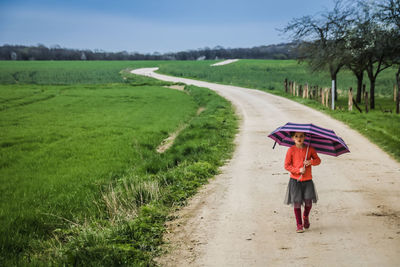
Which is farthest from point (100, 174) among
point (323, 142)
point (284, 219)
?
point (323, 142)

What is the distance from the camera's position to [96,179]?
10219 mm

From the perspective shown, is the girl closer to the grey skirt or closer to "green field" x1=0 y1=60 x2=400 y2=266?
the grey skirt

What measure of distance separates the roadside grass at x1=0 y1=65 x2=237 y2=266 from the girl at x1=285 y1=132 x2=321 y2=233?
7.34ft

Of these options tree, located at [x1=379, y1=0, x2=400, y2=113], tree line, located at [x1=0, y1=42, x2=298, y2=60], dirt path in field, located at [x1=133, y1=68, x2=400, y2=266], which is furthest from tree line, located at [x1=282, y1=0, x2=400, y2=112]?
tree line, located at [x1=0, y1=42, x2=298, y2=60]

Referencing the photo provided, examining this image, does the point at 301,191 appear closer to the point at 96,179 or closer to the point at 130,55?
the point at 96,179

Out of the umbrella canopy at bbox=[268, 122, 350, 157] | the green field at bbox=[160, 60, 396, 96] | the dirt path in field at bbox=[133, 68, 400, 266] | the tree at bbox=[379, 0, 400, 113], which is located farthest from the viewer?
the green field at bbox=[160, 60, 396, 96]

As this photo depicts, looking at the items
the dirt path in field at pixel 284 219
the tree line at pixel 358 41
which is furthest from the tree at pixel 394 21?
the dirt path in field at pixel 284 219

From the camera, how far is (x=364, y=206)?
7.14 meters

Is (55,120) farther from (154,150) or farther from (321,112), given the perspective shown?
(321,112)

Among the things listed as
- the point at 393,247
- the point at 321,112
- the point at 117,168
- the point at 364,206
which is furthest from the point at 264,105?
the point at 393,247

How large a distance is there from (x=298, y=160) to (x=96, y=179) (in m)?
6.12

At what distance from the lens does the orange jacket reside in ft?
19.5

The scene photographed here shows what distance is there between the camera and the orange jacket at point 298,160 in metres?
5.93

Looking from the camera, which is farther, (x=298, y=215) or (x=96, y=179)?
(x=96, y=179)
